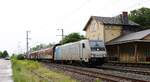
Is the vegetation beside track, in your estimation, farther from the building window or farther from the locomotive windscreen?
the building window

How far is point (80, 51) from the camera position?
33.4 metres

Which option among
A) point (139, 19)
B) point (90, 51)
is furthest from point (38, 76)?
point (139, 19)

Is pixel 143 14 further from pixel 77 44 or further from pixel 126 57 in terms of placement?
pixel 77 44

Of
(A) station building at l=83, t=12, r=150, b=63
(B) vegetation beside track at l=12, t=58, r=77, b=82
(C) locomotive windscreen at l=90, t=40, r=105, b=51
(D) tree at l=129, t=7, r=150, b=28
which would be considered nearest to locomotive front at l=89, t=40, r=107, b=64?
(C) locomotive windscreen at l=90, t=40, r=105, b=51

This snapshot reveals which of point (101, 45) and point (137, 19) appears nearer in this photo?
point (101, 45)

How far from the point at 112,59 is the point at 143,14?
36803 mm

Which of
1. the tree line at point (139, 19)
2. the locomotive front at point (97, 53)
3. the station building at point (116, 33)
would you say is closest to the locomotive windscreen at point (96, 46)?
the locomotive front at point (97, 53)

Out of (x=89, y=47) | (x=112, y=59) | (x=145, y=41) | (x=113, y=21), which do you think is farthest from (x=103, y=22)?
(x=89, y=47)

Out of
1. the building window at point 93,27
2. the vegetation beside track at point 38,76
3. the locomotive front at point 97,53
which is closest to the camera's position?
the vegetation beside track at point 38,76

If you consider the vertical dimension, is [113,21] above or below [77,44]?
above

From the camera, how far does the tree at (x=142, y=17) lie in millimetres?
80812

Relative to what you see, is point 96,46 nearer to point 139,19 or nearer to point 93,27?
Answer: point 93,27

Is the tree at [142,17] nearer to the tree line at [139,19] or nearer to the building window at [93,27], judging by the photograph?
the tree line at [139,19]

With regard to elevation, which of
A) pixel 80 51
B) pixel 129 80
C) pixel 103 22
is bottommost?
pixel 129 80
